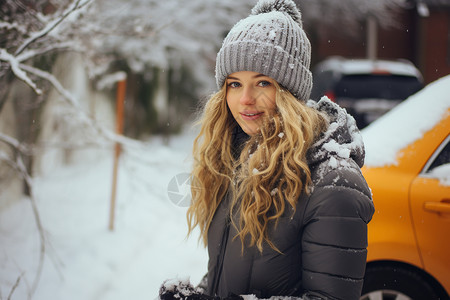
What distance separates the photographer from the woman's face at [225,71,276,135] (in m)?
1.44

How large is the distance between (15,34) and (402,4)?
20.7 feet

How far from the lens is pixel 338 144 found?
4.26 ft

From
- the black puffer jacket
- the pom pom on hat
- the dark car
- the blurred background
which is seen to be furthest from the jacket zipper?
the dark car

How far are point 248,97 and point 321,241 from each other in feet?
1.97

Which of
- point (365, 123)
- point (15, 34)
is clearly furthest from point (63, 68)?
point (365, 123)

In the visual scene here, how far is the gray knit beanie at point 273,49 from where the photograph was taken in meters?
1.43

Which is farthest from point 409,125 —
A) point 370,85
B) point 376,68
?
point 376,68

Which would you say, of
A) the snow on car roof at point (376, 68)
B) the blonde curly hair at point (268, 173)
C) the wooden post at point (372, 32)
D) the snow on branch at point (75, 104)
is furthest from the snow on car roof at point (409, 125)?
the wooden post at point (372, 32)

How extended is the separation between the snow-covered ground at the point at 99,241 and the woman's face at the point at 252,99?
0.50m

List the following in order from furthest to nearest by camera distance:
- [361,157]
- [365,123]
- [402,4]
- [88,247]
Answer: [402,4], [88,247], [365,123], [361,157]

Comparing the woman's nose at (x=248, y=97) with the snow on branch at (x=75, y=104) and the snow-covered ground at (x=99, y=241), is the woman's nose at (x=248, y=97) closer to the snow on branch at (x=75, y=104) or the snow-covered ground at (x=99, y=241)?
the snow-covered ground at (x=99, y=241)

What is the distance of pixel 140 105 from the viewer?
9.48 m

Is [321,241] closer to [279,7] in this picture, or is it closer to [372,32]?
[279,7]

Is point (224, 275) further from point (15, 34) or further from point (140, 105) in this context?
point (140, 105)
